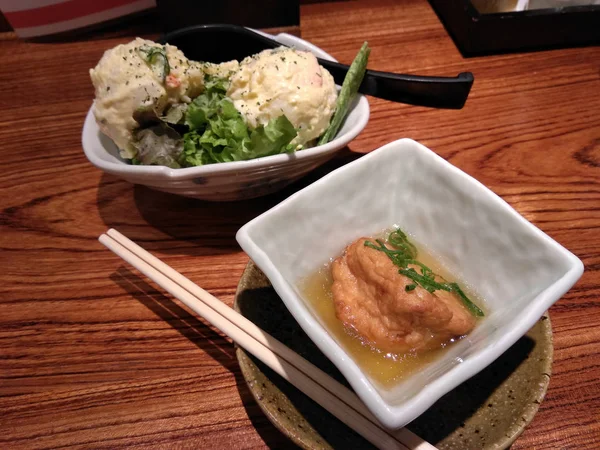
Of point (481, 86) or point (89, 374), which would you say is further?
point (481, 86)

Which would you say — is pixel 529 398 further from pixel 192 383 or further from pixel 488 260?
pixel 192 383

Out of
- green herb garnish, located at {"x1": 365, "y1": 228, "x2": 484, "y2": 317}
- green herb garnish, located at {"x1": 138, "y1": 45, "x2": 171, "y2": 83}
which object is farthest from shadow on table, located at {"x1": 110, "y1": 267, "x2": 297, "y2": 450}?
green herb garnish, located at {"x1": 138, "y1": 45, "x2": 171, "y2": 83}

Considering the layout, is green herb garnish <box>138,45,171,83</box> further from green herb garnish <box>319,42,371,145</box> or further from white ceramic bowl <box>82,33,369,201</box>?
green herb garnish <box>319,42,371,145</box>

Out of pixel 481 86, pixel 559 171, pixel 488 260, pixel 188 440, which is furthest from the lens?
pixel 481 86

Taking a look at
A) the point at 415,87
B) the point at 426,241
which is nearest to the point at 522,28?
the point at 415,87

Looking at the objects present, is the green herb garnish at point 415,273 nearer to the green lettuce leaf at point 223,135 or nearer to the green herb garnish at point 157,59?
the green lettuce leaf at point 223,135

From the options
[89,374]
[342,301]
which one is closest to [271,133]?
[342,301]

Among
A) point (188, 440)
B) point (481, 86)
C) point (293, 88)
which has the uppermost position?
point (293, 88)

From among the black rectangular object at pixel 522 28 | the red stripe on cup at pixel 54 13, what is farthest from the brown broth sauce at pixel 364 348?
the red stripe on cup at pixel 54 13
